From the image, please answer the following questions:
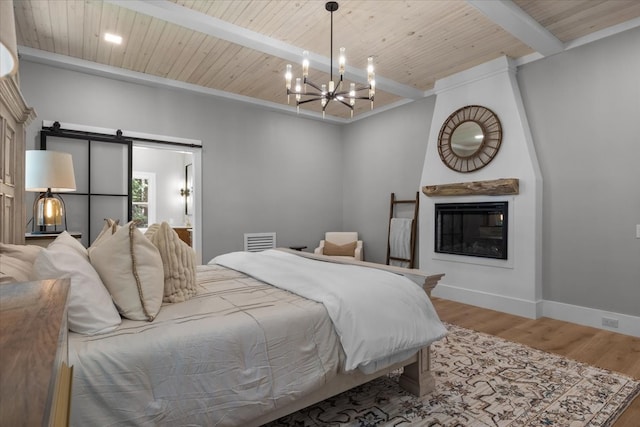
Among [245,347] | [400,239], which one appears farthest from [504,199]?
[245,347]

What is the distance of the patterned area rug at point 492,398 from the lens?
1.90 meters

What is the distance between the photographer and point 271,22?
10.2 feet

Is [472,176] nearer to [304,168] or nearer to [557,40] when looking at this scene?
[557,40]

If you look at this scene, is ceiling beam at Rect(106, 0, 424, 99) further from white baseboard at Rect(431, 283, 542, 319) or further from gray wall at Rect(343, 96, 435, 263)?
white baseboard at Rect(431, 283, 542, 319)

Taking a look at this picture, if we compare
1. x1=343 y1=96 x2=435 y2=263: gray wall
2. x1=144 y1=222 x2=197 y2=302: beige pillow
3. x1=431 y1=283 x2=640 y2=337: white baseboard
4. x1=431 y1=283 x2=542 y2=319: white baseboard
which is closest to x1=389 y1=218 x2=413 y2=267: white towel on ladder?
x1=343 y1=96 x2=435 y2=263: gray wall

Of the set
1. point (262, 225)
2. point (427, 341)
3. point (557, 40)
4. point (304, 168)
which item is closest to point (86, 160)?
point (262, 225)

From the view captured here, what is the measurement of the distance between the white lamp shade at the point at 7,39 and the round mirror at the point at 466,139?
426cm

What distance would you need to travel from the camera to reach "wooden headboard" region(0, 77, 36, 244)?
1.96 metres

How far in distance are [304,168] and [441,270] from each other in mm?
2739

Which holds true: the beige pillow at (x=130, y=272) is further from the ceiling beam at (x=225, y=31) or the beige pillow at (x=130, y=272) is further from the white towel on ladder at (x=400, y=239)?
the white towel on ladder at (x=400, y=239)

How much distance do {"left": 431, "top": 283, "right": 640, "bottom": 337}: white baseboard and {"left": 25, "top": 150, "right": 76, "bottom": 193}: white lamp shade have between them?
438cm

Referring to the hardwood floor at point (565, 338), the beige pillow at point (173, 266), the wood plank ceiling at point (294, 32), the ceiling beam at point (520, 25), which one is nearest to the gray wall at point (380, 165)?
the wood plank ceiling at point (294, 32)

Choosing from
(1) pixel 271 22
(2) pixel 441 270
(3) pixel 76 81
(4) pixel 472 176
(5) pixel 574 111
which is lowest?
(2) pixel 441 270

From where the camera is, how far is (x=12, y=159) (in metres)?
2.26
